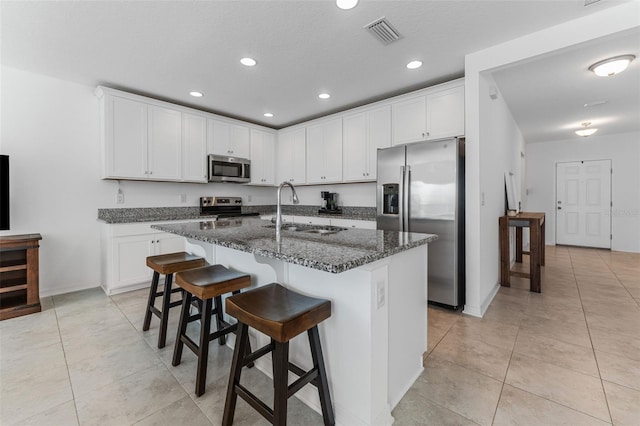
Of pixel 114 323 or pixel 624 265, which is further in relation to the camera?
pixel 624 265

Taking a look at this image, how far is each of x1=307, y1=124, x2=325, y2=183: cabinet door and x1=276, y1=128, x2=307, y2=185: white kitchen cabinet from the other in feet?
0.38

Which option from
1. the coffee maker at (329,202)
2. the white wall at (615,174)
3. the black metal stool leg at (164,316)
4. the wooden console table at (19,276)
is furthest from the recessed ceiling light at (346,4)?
the white wall at (615,174)

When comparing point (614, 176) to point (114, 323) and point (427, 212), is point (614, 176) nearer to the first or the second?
point (427, 212)

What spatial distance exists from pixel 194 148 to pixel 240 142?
80cm

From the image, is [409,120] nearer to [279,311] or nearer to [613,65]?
[613,65]

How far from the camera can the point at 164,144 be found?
12.5ft

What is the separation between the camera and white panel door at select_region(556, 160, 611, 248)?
5941 millimetres

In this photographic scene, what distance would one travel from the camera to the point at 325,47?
2.58m

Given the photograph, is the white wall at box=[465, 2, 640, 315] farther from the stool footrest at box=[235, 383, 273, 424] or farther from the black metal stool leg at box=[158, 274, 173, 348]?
the black metal stool leg at box=[158, 274, 173, 348]

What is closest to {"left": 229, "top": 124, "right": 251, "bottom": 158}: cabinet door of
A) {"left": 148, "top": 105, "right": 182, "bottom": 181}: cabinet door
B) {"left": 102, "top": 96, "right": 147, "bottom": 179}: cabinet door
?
{"left": 148, "top": 105, "right": 182, "bottom": 181}: cabinet door

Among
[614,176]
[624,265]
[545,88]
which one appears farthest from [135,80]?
[614,176]

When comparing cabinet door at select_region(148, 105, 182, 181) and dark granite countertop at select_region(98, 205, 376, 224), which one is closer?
dark granite countertop at select_region(98, 205, 376, 224)

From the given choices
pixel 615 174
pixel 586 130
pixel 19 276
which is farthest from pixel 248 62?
pixel 615 174

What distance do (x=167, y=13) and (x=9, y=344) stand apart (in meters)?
2.82
